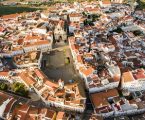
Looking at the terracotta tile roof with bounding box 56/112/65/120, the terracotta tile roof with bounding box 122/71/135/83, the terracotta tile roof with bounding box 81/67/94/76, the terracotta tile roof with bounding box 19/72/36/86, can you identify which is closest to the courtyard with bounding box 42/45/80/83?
the terracotta tile roof with bounding box 81/67/94/76

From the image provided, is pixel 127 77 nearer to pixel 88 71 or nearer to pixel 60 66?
pixel 88 71

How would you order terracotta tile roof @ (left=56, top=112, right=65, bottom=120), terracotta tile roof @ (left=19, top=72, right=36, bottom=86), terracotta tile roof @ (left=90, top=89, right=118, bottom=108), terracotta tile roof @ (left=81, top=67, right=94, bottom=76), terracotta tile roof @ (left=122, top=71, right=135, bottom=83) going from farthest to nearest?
1. terracotta tile roof @ (left=81, top=67, right=94, bottom=76)
2. terracotta tile roof @ (left=19, top=72, right=36, bottom=86)
3. terracotta tile roof @ (left=122, top=71, right=135, bottom=83)
4. terracotta tile roof @ (left=90, top=89, right=118, bottom=108)
5. terracotta tile roof @ (left=56, top=112, right=65, bottom=120)

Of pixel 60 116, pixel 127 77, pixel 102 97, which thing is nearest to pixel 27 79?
pixel 60 116

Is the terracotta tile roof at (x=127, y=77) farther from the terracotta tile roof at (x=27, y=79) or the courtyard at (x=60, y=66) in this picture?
the terracotta tile roof at (x=27, y=79)

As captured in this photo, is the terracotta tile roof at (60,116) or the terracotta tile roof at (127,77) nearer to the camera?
the terracotta tile roof at (60,116)

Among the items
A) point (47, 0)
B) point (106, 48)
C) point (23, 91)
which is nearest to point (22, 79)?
point (23, 91)

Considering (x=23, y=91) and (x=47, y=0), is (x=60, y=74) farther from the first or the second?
(x=47, y=0)

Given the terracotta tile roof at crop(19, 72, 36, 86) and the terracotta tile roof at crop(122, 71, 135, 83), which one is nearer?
the terracotta tile roof at crop(122, 71, 135, 83)

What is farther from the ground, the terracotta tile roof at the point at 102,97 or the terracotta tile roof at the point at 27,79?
the terracotta tile roof at the point at 27,79

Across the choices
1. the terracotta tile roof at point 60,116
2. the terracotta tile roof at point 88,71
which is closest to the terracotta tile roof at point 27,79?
the terracotta tile roof at point 60,116

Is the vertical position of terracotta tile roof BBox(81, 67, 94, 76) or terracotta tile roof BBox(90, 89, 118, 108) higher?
terracotta tile roof BBox(81, 67, 94, 76)

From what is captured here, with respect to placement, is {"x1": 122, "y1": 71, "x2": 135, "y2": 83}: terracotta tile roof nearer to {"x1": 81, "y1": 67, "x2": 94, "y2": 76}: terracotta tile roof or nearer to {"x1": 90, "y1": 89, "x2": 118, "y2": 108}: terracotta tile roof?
{"x1": 90, "y1": 89, "x2": 118, "y2": 108}: terracotta tile roof
